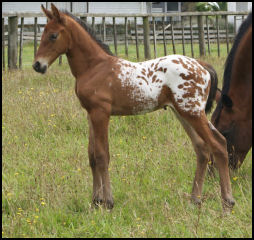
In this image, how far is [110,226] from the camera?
168 inches

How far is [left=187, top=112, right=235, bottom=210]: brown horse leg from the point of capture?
14.7 ft

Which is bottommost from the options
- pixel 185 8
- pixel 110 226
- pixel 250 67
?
pixel 110 226

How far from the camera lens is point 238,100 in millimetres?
4496

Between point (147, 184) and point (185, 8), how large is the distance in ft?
107

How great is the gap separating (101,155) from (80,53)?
3.38 ft

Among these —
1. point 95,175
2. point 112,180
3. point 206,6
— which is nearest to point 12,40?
point 112,180

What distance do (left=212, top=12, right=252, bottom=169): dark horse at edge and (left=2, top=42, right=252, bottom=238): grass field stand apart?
0.37 metres

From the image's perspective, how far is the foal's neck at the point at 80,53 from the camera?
4.67 metres

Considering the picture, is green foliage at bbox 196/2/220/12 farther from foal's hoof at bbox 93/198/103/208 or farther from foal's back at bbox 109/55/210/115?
foal's hoof at bbox 93/198/103/208

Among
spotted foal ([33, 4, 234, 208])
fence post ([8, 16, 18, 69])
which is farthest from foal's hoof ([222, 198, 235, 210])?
fence post ([8, 16, 18, 69])

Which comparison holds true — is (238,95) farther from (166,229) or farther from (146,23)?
(146,23)

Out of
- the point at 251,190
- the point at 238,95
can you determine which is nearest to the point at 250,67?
the point at 238,95

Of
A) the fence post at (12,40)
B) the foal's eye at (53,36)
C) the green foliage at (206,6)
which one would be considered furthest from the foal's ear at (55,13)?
the green foliage at (206,6)

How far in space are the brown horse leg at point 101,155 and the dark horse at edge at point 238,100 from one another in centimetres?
117
